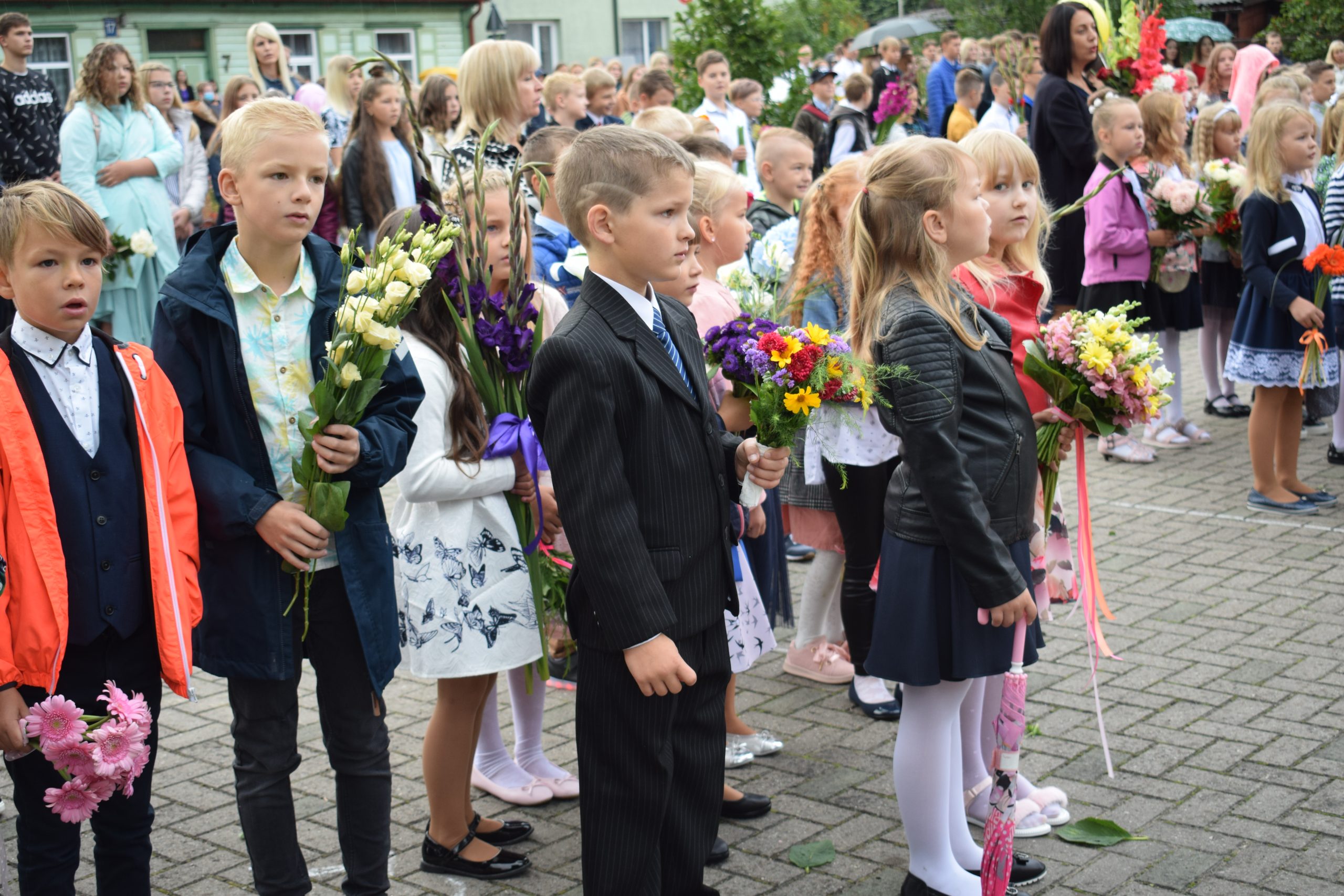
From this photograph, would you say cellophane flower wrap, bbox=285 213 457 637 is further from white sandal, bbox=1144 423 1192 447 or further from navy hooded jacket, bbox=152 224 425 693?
white sandal, bbox=1144 423 1192 447

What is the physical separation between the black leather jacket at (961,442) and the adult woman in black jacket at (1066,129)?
18.3 ft

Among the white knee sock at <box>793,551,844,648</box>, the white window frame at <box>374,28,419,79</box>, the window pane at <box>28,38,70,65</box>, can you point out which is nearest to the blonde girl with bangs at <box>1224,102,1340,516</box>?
the white knee sock at <box>793,551,844,648</box>

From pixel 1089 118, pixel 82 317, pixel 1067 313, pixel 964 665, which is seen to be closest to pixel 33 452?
pixel 82 317

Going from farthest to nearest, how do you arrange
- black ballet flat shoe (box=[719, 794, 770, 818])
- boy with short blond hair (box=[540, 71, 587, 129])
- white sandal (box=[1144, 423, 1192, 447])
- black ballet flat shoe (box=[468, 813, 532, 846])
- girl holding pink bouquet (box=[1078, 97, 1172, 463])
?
boy with short blond hair (box=[540, 71, 587, 129]) < white sandal (box=[1144, 423, 1192, 447]) < girl holding pink bouquet (box=[1078, 97, 1172, 463]) < black ballet flat shoe (box=[719, 794, 770, 818]) < black ballet flat shoe (box=[468, 813, 532, 846])

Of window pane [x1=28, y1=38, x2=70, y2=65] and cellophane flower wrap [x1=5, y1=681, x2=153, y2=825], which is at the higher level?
window pane [x1=28, y1=38, x2=70, y2=65]

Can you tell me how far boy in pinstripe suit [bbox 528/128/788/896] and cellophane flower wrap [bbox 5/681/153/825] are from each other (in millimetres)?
942

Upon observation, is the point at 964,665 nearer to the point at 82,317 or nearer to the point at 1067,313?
the point at 1067,313

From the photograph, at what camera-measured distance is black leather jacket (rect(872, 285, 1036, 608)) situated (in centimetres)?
324

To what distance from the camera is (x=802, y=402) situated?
2959 mm

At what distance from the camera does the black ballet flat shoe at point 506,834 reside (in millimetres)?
3861

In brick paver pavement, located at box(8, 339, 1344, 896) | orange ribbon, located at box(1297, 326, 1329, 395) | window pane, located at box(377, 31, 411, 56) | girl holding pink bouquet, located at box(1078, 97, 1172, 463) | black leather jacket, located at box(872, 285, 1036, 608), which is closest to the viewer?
black leather jacket, located at box(872, 285, 1036, 608)

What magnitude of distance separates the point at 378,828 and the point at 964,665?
156cm

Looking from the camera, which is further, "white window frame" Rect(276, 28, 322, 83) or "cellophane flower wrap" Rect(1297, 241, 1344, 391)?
"white window frame" Rect(276, 28, 322, 83)

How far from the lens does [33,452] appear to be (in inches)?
110
